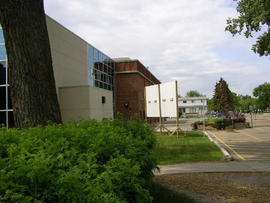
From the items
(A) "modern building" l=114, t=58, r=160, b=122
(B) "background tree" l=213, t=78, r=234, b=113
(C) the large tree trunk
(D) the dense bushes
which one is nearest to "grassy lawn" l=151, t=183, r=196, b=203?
(D) the dense bushes

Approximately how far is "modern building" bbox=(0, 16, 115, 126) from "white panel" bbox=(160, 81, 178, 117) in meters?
5.32

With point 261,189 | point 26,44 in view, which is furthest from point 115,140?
point 261,189

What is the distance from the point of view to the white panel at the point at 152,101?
909 inches

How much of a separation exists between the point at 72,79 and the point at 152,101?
6.58 meters

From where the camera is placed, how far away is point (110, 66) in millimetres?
34438

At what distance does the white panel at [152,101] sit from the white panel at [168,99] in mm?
824

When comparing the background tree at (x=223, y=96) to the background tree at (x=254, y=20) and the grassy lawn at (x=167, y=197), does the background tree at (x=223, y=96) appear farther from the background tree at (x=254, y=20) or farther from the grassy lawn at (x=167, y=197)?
the grassy lawn at (x=167, y=197)

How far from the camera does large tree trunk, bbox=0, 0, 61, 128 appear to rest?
5.29m

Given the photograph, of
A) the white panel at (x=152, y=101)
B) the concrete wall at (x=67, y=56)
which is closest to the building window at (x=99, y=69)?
the concrete wall at (x=67, y=56)

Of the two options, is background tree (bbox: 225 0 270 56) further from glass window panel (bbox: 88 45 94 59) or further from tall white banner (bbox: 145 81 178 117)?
glass window panel (bbox: 88 45 94 59)

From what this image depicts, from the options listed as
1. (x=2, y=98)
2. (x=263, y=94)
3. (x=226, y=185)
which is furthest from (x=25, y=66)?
(x=263, y=94)

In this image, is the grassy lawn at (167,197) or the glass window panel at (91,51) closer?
the grassy lawn at (167,197)

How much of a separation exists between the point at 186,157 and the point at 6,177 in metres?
10.2

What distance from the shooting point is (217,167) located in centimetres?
936
